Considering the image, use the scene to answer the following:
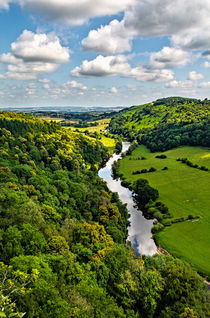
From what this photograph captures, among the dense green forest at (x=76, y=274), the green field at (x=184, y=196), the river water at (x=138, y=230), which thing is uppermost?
the dense green forest at (x=76, y=274)

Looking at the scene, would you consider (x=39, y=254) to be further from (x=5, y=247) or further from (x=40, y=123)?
(x=40, y=123)

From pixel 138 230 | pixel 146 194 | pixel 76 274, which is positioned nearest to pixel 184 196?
pixel 146 194

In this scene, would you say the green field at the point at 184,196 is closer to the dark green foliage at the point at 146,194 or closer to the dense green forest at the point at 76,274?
the dark green foliage at the point at 146,194

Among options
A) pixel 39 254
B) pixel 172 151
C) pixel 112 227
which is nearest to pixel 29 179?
pixel 112 227

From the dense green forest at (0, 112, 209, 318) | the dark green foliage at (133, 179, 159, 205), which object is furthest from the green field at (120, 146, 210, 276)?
the dense green forest at (0, 112, 209, 318)

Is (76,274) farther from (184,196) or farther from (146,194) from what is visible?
(184,196)

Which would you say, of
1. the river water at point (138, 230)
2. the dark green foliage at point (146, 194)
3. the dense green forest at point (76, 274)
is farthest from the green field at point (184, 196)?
the dense green forest at point (76, 274)

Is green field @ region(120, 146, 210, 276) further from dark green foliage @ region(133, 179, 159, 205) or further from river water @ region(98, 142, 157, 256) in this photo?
river water @ region(98, 142, 157, 256)

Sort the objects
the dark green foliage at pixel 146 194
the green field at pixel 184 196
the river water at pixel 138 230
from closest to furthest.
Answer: the green field at pixel 184 196, the river water at pixel 138 230, the dark green foliage at pixel 146 194
